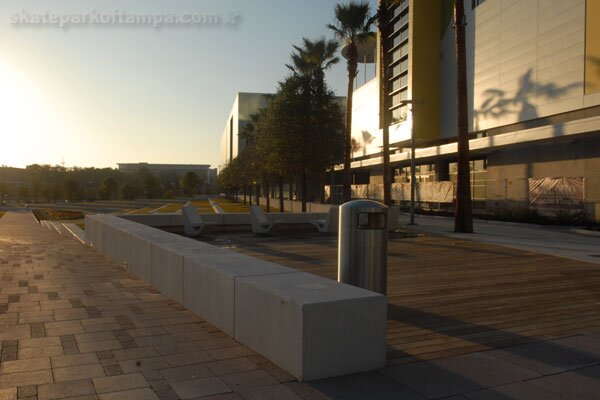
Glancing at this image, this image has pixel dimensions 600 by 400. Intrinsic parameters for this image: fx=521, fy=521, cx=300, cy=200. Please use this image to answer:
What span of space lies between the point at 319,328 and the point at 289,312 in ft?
0.89

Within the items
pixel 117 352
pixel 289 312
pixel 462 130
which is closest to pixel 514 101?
pixel 462 130

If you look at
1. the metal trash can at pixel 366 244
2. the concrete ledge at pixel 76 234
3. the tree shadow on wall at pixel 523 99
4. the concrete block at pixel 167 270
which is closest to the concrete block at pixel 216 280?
the concrete block at pixel 167 270

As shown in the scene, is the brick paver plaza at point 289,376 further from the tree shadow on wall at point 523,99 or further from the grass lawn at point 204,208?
the grass lawn at point 204,208

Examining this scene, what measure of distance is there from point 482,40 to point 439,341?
3780 centimetres

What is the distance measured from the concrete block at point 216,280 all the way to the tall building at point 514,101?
19.4m

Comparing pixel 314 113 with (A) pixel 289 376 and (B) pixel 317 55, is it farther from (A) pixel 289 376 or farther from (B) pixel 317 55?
(A) pixel 289 376

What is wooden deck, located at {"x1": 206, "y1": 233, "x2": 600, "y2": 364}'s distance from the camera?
512 centimetres

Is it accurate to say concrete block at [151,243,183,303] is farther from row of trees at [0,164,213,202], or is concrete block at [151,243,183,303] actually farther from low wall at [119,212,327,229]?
row of trees at [0,164,213,202]

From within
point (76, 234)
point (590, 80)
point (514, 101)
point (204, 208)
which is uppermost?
point (514, 101)

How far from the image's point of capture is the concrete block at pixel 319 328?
12.8ft

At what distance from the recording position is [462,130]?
18297 mm

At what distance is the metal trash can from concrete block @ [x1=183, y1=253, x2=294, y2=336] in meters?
0.96

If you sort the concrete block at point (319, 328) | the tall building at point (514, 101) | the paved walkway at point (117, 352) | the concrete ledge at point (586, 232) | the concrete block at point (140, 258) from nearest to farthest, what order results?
the paved walkway at point (117, 352) < the concrete block at point (319, 328) < the concrete block at point (140, 258) < the concrete ledge at point (586, 232) < the tall building at point (514, 101)

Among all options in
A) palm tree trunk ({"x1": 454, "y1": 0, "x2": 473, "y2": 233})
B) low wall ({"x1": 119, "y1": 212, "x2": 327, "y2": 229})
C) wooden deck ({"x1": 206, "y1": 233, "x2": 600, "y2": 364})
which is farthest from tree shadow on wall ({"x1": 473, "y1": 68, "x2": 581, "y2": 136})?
wooden deck ({"x1": 206, "y1": 233, "x2": 600, "y2": 364})
